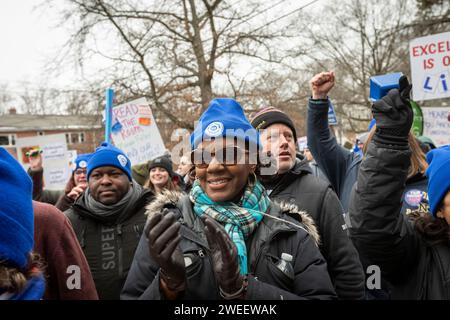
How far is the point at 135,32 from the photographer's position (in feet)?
44.3

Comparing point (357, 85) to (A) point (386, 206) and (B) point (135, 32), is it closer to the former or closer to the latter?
(B) point (135, 32)

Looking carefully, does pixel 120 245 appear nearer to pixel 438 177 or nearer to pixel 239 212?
pixel 239 212

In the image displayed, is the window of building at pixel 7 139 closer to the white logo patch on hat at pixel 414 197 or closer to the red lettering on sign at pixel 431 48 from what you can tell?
the red lettering on sign at pixel 431 48

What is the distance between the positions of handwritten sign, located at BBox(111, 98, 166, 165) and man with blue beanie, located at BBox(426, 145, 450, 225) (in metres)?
4.89

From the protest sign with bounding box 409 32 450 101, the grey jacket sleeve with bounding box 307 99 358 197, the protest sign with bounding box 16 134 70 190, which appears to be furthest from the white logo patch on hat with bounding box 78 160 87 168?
the protest sign with bounding box 16 134 70 190

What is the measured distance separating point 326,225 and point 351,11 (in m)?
24.8

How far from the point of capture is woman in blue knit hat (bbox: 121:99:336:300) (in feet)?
5.05

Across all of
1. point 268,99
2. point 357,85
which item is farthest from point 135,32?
point 357,85

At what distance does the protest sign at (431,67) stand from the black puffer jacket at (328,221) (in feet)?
11.8

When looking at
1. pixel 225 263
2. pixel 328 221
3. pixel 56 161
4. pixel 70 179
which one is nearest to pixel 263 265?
pixel 225 263

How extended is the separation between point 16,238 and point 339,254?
163 centimetres

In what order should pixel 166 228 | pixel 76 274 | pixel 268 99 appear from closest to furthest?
pixel 166 228 < pixel 76 274 < pixel 268 99

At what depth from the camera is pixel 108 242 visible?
3.15 meters

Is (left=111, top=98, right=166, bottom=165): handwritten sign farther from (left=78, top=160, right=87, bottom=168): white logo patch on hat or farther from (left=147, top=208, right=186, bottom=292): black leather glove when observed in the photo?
(left=147, top=208, right=186, bottom=292): black leather glove
